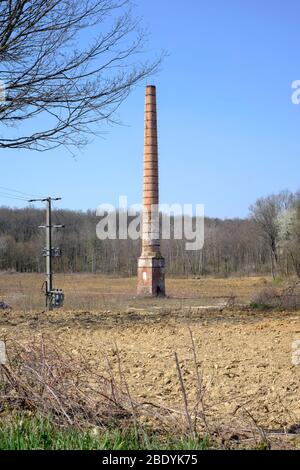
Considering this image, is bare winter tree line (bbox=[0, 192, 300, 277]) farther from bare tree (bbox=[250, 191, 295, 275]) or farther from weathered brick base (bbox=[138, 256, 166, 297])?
weathered brick base (bbox=[138, 256, 166, 297])

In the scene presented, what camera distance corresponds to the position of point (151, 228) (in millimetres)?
32969

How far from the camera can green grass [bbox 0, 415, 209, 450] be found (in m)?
3.79

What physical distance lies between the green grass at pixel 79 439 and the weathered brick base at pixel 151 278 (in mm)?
28395

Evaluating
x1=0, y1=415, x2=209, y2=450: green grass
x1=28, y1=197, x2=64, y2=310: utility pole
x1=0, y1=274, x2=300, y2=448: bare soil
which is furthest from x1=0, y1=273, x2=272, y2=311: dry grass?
x1=0, y1=415, x2=209, y2=450: green grass

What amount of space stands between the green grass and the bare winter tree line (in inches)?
2370

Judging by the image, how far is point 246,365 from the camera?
789 centimetres

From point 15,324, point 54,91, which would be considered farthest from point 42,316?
Result: point 54,91

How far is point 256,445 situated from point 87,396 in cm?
126

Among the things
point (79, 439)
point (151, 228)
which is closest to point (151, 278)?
point (151, 228)

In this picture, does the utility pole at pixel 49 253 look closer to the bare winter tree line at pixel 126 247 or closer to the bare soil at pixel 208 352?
the bare soil at pixel 208 352

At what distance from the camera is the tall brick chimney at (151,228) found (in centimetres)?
3275

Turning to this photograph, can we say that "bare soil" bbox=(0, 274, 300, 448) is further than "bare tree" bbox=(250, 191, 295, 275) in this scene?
No

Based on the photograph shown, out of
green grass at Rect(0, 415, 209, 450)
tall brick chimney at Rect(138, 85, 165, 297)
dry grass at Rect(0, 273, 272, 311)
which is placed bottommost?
dry grass at Rect(0, 273, 272, 311)

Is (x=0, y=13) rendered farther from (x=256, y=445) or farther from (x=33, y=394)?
(x=256, y=445)
